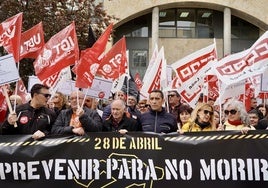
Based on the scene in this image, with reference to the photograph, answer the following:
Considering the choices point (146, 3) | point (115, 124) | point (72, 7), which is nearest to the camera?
point (115, 124)

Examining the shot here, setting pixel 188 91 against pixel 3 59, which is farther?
pixel 188 91

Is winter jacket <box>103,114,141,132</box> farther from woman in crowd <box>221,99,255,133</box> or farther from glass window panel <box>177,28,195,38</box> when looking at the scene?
glass window panel <box>177,28,195,38</box>

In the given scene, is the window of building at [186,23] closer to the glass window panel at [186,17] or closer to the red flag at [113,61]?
the glass window panel at [186,17]

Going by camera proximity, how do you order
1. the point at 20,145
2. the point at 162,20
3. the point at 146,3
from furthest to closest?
the point at 162,20, the point at 146,3, the point at 20,145

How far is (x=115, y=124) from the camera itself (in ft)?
23.1

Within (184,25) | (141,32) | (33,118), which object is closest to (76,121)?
(33,118)

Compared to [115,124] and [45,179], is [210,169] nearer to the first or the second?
[115,124]

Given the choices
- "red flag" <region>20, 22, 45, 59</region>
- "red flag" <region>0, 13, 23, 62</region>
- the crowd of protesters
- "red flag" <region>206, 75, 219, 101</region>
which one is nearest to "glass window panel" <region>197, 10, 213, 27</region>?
"red flag" <region>206, 75, 219, 101</region>

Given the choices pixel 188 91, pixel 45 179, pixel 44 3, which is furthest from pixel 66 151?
pixel 44 3

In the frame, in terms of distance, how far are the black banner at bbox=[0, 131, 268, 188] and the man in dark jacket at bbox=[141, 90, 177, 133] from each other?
74 cm

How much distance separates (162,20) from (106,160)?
33.2 meters

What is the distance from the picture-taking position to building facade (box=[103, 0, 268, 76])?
119 ft

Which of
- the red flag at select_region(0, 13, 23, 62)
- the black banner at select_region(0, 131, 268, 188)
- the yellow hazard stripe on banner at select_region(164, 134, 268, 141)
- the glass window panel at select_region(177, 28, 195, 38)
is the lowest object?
the black banner at select_region(0, 131, 268, 188)

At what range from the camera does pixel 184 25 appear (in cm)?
3825
